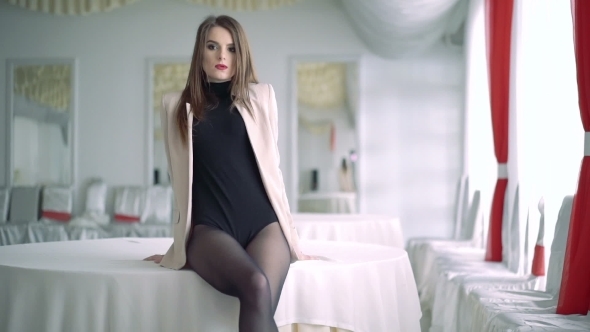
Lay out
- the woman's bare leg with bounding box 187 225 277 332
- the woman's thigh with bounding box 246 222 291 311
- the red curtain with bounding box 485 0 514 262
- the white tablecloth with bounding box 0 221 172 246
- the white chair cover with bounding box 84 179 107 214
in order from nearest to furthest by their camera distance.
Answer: the woman's bare leg with bounding box 187 225 277 332
the woman's thigh with bounding box 246 222 291 311
the red curtain with bounding box 485 0 514 262
the white tablecloth with bounding box 0 221 172 246
the white chair cover with bounding box 84 179 107 214

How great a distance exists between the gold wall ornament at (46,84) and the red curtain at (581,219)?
6.82 m

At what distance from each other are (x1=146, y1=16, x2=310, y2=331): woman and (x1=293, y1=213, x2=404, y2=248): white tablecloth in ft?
8.10

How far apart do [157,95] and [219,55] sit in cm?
638

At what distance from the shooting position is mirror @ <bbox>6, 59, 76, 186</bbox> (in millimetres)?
8930

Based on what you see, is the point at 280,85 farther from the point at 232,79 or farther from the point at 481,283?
the point at 232,79

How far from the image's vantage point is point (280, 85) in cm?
867

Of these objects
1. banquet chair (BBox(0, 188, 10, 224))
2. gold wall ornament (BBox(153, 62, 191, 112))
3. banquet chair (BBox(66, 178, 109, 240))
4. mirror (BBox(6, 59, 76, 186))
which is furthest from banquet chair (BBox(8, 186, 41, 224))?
gold wall ornament (BBox(153, 62, 191, 112))

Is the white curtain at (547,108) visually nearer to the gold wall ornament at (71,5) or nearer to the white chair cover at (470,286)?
the white chair cover at (470,286)

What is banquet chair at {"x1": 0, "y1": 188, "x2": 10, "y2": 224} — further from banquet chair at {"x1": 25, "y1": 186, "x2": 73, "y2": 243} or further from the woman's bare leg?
the woman's bare leg

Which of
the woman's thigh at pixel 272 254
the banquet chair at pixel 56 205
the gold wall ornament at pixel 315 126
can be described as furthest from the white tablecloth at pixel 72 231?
the woman's thigh at pixel 272 254

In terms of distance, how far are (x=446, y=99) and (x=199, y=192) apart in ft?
20.7

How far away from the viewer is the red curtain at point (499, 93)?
17.8 ft

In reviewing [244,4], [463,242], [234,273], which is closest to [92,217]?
[244,4]

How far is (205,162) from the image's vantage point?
2.56 metres
